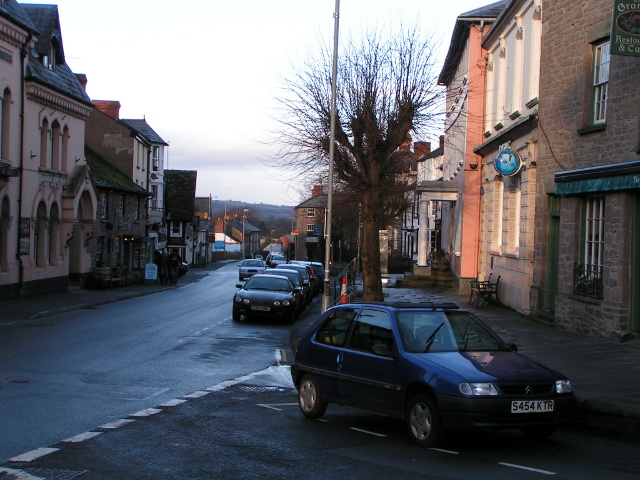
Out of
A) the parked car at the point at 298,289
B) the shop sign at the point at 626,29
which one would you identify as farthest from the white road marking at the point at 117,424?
the parked car at the point at 298,289

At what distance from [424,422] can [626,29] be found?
8.60m

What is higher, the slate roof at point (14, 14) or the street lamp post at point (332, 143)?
the slate roof at point (14, 14)

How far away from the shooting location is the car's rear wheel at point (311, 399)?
9641mm

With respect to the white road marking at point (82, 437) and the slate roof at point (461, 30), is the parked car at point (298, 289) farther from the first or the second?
the white road marking at point (82, 437)

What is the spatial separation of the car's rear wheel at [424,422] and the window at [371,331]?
82 centimetres

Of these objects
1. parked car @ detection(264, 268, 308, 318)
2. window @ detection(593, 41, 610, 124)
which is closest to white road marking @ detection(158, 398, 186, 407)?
window @ detection(593, 41, 610, 124)

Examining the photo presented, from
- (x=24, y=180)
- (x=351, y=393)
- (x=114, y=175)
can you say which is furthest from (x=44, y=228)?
(x=351, y=393)

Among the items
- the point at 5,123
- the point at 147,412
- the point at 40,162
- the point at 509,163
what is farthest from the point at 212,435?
the point at 40,162

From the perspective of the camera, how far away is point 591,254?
55.2 feet

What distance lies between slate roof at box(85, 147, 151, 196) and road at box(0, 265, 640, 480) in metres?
27.4

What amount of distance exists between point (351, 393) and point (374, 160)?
14173 millimetres

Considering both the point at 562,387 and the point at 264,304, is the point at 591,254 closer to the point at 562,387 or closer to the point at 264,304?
the point at 562,387

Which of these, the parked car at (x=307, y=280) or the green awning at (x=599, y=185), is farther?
the parked car at (x=307, y=280)

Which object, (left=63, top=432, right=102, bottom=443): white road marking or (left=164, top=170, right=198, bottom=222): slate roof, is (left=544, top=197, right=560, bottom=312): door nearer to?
(left=63, top=432, right=102, bottom=443): white road marking
